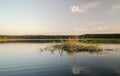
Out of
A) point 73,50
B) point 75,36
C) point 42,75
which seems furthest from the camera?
point 75,36

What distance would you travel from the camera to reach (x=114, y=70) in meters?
16.4

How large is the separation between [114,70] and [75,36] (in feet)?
59.4

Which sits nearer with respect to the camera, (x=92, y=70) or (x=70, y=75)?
(x=70, y=75)

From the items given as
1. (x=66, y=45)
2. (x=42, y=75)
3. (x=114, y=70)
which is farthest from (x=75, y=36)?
(x=42, y=75)

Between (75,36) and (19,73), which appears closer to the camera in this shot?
(19,73)

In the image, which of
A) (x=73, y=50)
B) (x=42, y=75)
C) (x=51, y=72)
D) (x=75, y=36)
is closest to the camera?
(x=42, y=75)

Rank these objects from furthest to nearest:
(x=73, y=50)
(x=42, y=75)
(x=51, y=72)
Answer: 1. (x=73, y=50)
2. (x=51, y=72)
3. (x=42, y=75)

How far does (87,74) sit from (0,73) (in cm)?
562

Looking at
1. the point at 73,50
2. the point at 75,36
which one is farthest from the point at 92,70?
the point at 75,36

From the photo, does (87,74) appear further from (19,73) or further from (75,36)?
(75,36)

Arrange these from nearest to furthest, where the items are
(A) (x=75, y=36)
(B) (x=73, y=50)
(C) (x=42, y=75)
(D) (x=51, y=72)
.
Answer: (C) (x=42, y=75)
(D) (x=51, y=72)
(B) (x=73, y=50)
(A) (x=75, y=36)

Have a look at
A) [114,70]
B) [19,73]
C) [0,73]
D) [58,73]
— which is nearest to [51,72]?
[58,73]

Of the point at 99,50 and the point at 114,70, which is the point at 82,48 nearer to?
the point at 99,50

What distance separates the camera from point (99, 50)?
29281mm
